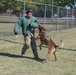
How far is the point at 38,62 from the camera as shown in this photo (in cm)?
966

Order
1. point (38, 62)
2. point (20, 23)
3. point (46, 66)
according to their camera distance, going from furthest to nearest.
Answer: point (20, 23) < point (38, 62) < point (46, 66)

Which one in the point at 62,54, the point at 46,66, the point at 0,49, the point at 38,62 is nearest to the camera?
the point at 46,66

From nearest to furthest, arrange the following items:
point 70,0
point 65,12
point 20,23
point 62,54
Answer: point 20,23, point 62,54, point 65,12, point 70,0

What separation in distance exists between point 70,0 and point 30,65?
147ft

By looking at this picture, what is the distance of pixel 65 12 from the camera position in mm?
31344

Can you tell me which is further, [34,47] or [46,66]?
[34,47]

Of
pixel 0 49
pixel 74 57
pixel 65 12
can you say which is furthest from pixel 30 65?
pixel 65 12

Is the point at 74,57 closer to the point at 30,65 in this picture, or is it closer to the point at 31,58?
the point at 31,58

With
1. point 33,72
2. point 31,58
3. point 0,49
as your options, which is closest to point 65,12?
point 0,49

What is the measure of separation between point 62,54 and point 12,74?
405 centimetres

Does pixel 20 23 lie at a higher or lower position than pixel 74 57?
higher

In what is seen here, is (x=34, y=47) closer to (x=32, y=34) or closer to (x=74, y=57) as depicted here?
(x=32, y=34)

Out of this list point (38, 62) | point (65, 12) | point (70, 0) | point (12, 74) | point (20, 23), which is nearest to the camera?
point (12, 74)

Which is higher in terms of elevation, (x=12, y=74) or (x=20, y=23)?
(x=20, y=23)
